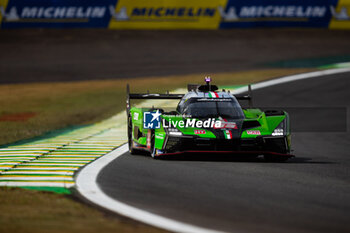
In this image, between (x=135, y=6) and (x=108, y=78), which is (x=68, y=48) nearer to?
(x=135, y=6)

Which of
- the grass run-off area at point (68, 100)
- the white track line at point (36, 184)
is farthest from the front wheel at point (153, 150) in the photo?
the grass run-off area at point (68, 100)

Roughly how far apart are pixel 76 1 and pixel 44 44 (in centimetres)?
543

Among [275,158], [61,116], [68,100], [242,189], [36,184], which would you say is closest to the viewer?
[242,189]

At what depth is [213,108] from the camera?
42.9 ft

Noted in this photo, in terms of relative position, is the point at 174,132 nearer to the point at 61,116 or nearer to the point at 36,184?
the point at 36,184

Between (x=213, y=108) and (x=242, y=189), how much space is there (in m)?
4.26

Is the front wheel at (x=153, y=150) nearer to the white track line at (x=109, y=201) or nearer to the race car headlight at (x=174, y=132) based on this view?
the race car headlight at (x=174, y=132)

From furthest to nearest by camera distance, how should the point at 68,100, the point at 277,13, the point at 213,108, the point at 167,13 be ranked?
the point at 277,13 → the point at 167,13 → the point at 68,100 → the point at 213,108

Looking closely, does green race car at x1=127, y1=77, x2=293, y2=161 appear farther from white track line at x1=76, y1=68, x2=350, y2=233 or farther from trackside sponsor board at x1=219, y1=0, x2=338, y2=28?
trackside sponsor board at x1=219, y1=0, x2=338, y2=28

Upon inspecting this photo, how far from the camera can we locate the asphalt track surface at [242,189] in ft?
22.9

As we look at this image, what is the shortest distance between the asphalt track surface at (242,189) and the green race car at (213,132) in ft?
0.80

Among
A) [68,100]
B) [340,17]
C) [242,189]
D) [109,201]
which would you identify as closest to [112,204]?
[109,201]

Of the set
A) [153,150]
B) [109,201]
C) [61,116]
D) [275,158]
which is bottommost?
[61,116]

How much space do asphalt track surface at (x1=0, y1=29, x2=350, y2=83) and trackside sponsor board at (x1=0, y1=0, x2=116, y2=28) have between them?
150 cm
